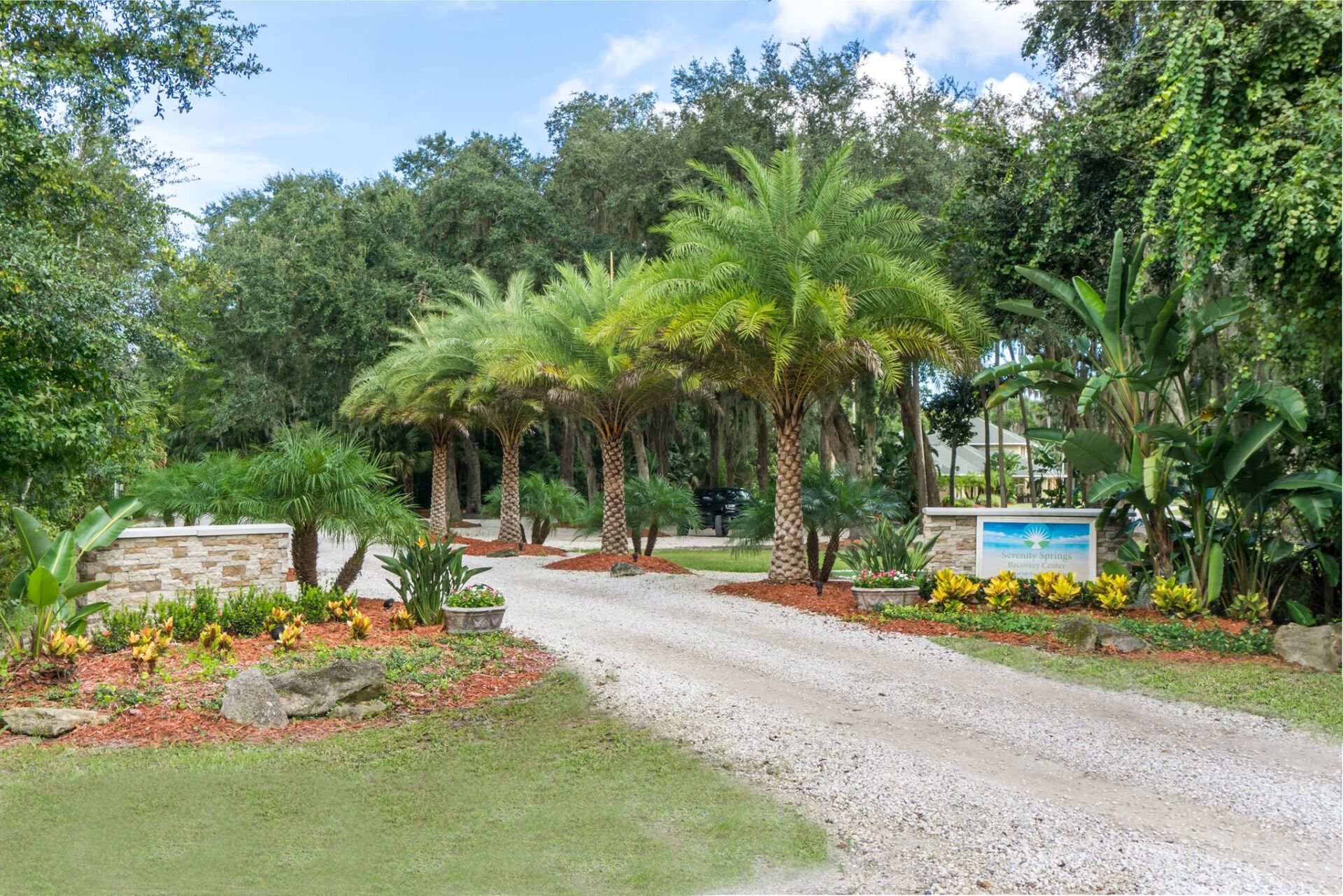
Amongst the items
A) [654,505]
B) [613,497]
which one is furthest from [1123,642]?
[613,497]

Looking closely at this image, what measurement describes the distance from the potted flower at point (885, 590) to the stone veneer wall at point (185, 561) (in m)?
6.90

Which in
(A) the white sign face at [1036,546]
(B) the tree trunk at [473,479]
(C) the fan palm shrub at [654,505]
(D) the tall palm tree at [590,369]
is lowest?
(A) the white sign face at [1036,546]

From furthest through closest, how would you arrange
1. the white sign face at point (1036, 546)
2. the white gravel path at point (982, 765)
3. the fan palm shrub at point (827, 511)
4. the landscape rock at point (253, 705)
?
the fan palm shrub at point (827, 511), the white sign face at point (1036, 546), the landscape rock at point (253, 705), the white gravel path at point (982, 765)

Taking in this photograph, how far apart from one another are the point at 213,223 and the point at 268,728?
4003cm

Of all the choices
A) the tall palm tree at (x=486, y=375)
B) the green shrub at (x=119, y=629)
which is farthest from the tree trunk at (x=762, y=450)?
the green shrub at (x=119, y=629)

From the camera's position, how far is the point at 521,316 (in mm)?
20891

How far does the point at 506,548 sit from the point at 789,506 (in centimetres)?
930

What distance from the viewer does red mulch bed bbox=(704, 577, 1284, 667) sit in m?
9.52

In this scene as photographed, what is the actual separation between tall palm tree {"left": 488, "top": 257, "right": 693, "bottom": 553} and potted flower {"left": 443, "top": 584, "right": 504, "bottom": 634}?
8.37 metres

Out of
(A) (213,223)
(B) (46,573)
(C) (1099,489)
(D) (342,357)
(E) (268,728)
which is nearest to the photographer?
(E) (268,728)

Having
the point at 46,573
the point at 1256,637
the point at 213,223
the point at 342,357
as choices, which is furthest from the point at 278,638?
the point at 213,223

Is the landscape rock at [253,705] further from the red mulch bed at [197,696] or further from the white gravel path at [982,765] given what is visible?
the white gravel path at [982,765]

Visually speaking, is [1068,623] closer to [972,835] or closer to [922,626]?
[922,626]

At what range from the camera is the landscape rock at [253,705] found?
6676mm
